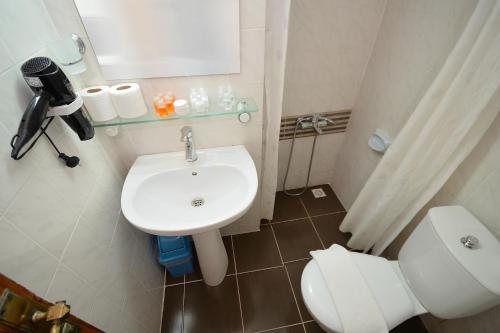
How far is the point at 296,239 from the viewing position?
166 cm

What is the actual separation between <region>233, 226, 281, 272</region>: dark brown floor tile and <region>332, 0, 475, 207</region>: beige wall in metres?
0.78

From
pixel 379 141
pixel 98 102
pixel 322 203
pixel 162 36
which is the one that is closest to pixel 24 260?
pixel 98 102

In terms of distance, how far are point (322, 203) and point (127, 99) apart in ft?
5.36

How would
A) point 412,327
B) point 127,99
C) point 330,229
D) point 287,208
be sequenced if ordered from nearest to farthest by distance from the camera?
point 127,99
point 412,327
point 330,229
point 287,208

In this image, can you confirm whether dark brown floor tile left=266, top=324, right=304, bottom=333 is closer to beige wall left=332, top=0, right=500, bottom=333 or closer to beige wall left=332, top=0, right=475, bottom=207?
beige wall left=332, top=0, right=500, bottom=333

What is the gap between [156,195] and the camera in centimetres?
102

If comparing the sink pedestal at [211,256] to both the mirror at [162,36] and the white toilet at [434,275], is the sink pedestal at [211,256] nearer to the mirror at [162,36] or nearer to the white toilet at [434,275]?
the white toilet at [434,275]

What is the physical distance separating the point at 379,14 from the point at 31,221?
174 centimetres

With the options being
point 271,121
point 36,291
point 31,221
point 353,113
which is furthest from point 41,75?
point 353,113

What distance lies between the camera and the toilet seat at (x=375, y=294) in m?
0.94

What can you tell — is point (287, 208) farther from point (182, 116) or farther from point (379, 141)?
point (182, 116)

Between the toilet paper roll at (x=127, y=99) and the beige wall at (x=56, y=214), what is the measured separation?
144mm

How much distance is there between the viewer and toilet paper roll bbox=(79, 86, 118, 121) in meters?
0.82

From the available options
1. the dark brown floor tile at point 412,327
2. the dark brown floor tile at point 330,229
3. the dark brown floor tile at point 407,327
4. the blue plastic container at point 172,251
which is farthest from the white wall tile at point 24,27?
the dark brown floor tile at point 412,327
